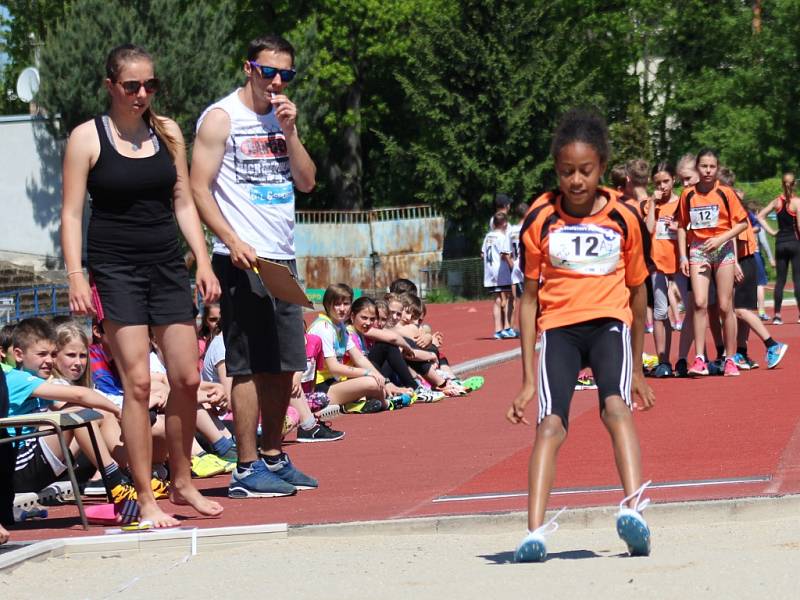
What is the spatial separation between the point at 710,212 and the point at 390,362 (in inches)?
133

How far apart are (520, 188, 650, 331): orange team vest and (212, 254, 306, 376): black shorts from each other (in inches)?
87.8

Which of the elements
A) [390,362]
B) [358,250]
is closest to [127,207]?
[390,362]

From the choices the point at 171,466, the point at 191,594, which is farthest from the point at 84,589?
the point at 171,466

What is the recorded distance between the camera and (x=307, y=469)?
387 inches

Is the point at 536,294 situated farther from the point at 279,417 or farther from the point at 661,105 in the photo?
the point at 661,105

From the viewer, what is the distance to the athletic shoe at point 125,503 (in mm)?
7668

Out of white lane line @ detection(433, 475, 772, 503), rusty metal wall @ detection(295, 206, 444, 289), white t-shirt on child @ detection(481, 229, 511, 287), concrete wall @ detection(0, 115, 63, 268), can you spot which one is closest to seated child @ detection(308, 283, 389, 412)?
white lane line @ detection(433, 475, 772, 503)

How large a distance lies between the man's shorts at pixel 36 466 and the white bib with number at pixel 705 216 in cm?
752

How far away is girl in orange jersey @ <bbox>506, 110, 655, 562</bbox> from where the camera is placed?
631 cm

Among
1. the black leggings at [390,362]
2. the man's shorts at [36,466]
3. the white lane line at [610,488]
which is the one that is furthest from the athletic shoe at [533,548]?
the black leggings at [390,362]

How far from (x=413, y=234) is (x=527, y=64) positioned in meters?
6.44

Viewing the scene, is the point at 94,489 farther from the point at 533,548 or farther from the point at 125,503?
the point at 533,548

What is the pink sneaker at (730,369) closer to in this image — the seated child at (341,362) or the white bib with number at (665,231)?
the white bib with number at (665,231)

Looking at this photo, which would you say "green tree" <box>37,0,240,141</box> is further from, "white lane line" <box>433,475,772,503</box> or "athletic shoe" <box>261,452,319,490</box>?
"white lane line" <box>433,475,772,503</box>
